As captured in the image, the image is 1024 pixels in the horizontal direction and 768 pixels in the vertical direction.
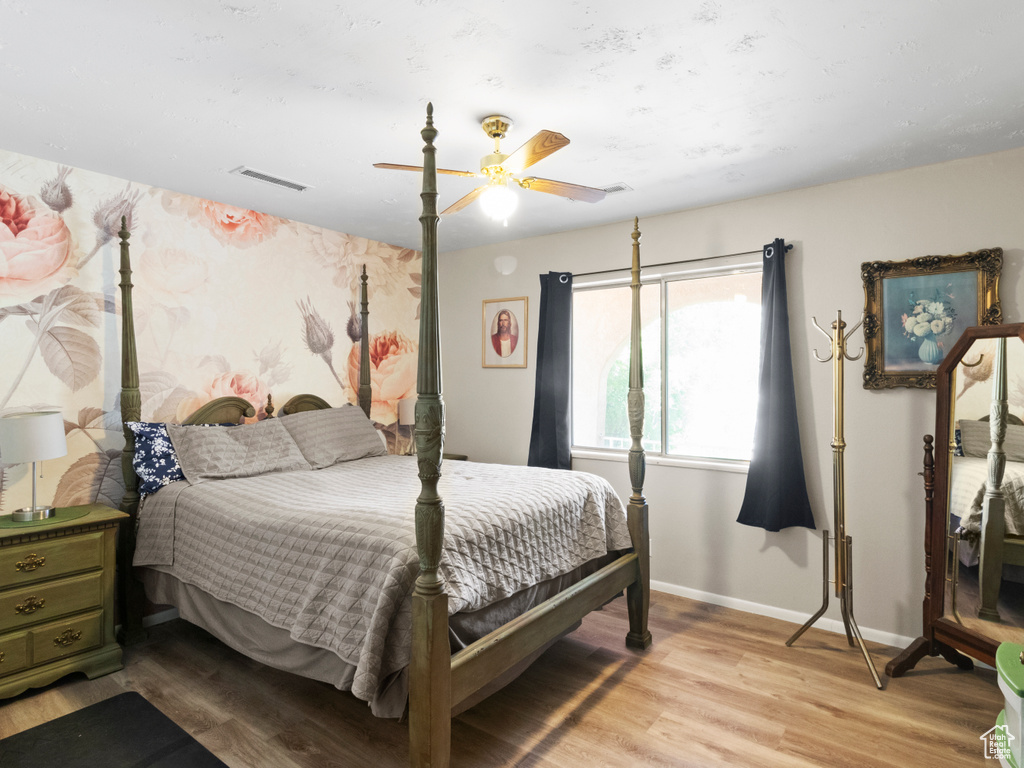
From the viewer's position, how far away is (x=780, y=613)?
343 centimetres

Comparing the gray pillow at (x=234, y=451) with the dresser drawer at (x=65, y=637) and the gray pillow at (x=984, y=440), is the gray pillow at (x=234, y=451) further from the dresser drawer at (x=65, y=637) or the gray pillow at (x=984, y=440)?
the gray pillow at (x=984, y=440)

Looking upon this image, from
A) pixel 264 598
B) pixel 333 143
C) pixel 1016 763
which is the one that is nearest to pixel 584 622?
pixel 264 598

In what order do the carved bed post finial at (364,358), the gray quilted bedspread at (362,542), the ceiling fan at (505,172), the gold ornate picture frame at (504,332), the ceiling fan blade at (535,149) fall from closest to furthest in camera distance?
the gray quilted bedspread at (362,542) < the ceiling fan blade at (535,149) < the ceiling fan at (505,172) < the carved bed post finial at (364,358) < the gold ornate picture frame at (504,332)

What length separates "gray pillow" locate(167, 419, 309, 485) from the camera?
3.08m

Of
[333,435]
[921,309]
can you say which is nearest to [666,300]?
[921,309]

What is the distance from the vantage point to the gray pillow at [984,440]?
2.34 meters

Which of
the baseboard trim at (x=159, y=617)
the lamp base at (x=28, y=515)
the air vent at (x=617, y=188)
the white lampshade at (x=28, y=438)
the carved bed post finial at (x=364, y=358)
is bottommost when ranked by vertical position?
the baseboard trim at (x=159, y=617)

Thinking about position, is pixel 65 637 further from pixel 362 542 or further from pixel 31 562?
pixel 362 542

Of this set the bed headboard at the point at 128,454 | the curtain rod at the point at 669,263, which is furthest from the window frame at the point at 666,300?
the bed headboard at the point at 128,454

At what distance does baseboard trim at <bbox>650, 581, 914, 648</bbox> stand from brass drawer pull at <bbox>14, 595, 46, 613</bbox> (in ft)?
11.0

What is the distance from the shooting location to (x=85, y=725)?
2.29 metres

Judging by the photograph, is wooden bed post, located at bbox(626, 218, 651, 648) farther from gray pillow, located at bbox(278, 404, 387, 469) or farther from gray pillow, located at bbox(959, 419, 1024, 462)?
gray pillow, located at bbox(278, 404, 387, 469)

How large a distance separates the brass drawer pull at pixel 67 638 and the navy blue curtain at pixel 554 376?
2.78 meters

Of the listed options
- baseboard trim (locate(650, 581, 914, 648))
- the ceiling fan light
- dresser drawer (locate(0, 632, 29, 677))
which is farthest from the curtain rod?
dresser drawer (locate(0, 632, 29, 677))
